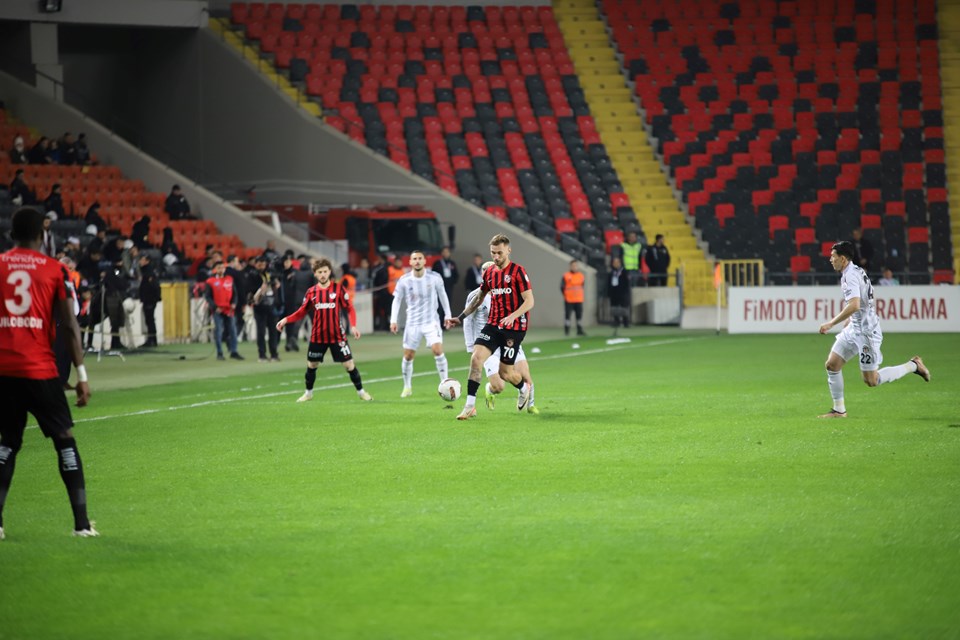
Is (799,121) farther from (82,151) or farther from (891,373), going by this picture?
(891,373)

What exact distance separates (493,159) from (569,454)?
102ft

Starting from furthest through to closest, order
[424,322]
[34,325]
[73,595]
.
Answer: [424,322] < [34,325] < [73,595]

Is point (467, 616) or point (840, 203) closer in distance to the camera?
point (467, 616)

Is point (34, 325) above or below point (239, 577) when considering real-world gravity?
above

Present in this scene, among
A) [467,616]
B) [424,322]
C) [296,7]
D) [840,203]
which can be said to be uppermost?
[296,7]

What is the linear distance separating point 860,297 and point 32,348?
9.16 m

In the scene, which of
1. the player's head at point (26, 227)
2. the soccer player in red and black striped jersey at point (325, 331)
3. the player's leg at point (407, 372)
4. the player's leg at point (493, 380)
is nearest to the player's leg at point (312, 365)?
the soccer player in red and black striped jersey at point (325, 331)

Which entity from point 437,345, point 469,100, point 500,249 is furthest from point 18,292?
point 469,100

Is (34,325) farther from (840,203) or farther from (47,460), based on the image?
(840,203)

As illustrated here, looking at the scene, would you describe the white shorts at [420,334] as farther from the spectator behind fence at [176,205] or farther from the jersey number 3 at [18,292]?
the spectator behind fence at [176,205]

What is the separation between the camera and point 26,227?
27.6 ft

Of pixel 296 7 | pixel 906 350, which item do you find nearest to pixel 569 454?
pixel 906 350

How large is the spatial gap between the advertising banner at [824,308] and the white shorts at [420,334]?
49.0 ft

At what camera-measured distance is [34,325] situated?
844 centimetres
